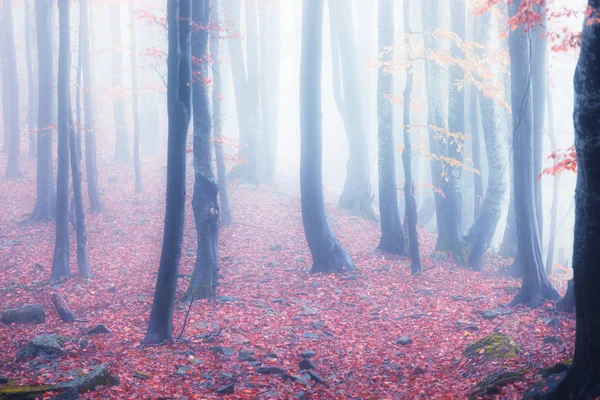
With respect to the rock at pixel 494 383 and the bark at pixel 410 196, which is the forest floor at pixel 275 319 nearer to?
the rock at pixel 494 383

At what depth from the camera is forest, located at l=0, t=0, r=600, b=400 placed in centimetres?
640

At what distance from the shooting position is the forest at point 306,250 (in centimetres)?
640

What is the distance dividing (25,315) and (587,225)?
31.9ft

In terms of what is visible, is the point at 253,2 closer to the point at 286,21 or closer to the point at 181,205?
the point at 181,205

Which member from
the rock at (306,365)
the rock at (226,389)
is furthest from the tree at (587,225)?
the rock at (226,389)

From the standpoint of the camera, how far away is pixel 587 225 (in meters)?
4.57

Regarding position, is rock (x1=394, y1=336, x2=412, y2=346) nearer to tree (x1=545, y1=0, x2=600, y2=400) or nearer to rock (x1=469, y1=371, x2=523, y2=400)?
rock (x1=469, y1=371, x2=523, y2=400)

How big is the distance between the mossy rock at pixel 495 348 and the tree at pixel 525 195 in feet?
10.4

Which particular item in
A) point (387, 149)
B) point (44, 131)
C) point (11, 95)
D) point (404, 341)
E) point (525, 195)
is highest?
point (11, 95)


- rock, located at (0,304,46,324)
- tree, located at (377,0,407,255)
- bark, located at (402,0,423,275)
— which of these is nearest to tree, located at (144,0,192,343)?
rock, located at (0,304,46,324)

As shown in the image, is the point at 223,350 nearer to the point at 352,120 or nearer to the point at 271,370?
the point at 271,370

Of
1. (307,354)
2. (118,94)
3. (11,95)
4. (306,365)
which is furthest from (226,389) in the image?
(118,94)

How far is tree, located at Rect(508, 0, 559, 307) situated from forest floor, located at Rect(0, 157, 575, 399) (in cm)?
63

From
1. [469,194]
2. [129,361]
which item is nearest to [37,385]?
[129,361]
